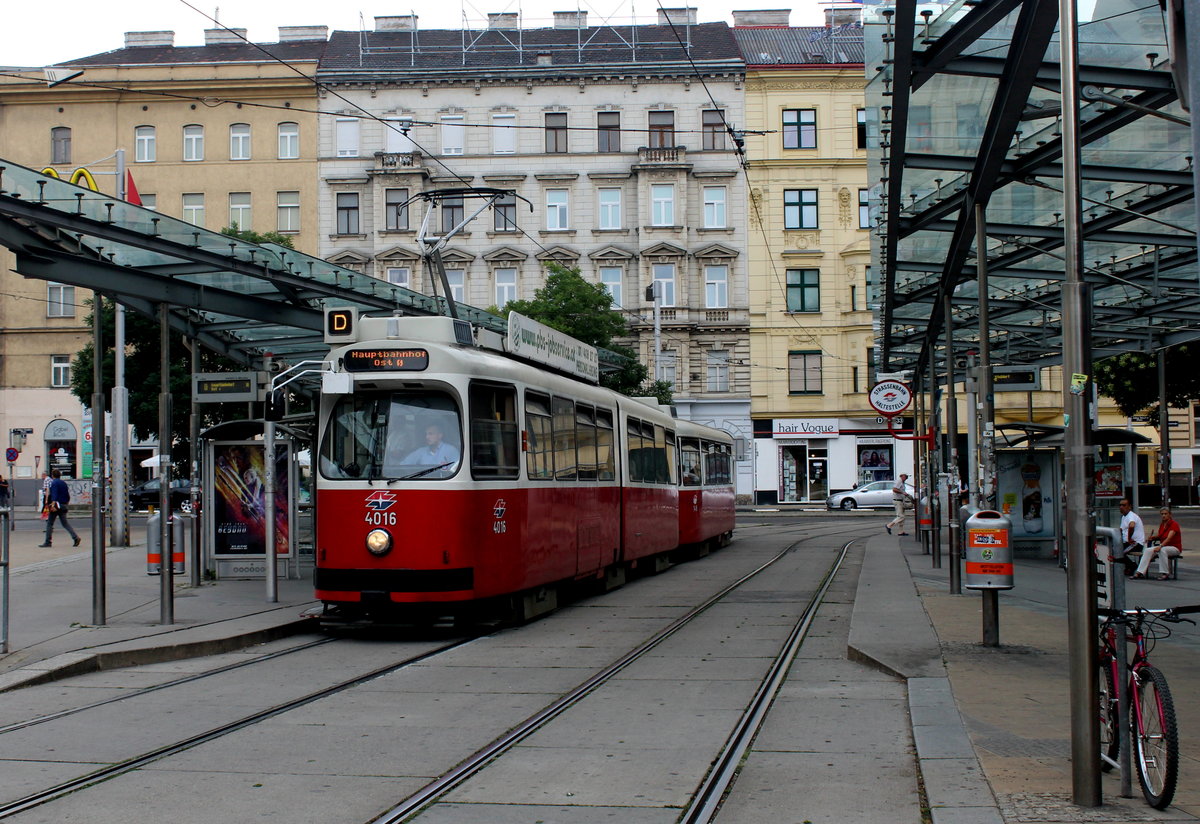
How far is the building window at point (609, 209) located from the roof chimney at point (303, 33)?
14562 mm

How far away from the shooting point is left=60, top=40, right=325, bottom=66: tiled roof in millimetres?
54375

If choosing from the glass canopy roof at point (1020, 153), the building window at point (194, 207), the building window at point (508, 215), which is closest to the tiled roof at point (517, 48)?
the building window at point (508, 215)

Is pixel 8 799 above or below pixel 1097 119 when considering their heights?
below

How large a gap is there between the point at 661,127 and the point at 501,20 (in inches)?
358

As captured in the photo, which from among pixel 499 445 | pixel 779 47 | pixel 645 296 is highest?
pixel 779 47

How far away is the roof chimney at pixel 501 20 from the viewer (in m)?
56.0

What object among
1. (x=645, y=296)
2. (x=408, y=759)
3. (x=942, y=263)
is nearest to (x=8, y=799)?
(x=408, y=759)

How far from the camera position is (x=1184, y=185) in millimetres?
13867

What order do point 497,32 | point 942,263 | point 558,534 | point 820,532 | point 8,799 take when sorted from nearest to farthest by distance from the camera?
point 8,799
point 558,534
point 942,263
point 820,532
point 497,32

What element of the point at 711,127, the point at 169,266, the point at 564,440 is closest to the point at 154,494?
the point at 711,127

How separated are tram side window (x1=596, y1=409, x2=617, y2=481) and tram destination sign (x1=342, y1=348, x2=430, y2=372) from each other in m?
4.90

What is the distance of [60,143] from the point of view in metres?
53.3

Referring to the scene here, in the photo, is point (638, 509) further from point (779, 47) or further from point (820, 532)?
point (779, 47)

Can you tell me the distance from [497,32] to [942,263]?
40115mm
